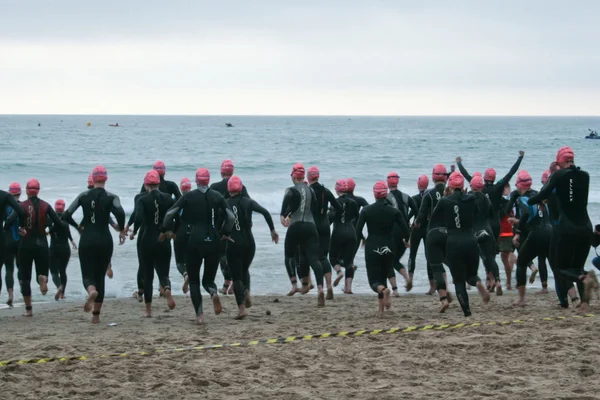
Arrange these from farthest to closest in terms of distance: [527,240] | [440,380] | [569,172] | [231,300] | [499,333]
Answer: [231,300], [527,240], [569,172], [499,333], [440,380]

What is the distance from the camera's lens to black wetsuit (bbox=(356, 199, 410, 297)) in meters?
11.3

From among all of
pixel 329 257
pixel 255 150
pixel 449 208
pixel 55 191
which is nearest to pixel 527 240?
pixel 449 208

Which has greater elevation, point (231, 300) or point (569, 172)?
point (569, 172)

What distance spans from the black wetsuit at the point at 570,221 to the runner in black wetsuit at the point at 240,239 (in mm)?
3540

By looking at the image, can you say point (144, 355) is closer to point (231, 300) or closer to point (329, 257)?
point (231, 300)

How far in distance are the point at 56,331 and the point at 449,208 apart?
16.7 feet

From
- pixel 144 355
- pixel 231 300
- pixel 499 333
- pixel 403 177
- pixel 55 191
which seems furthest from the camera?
pixel 403 177

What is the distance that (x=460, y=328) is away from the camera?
9672 mm

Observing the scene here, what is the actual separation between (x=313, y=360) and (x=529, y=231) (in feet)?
15.9

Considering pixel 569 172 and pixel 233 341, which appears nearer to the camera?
pixel 233 341

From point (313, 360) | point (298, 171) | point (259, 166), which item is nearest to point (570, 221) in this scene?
point (313, 360)

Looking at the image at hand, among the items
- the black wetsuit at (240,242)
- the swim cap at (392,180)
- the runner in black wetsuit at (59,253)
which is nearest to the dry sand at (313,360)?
the black wetsuit at (240,242)

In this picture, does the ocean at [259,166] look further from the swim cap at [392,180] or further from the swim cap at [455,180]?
the swim cap at [455,180]

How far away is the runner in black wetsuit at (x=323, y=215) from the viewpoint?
13.1 meters
